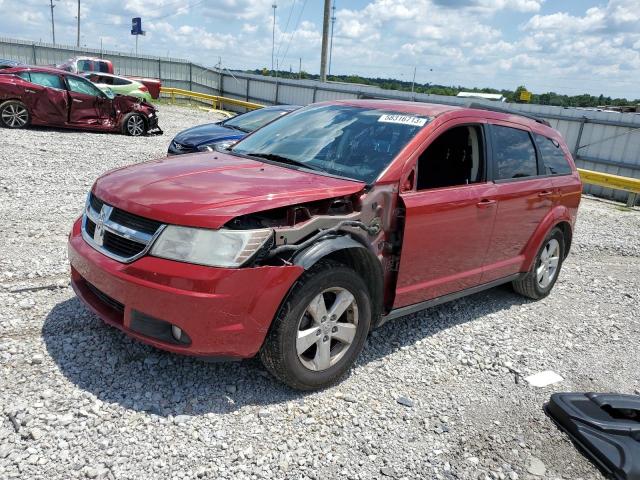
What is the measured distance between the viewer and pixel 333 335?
336 cm

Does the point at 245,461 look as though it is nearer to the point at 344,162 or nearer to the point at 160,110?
the point at 344,162

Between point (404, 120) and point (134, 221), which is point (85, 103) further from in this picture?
point (134, 221)

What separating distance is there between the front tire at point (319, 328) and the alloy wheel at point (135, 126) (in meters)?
12.7

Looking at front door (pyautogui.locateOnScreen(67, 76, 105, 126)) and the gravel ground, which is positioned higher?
front door (pyautogui.locateOnScreen(67, 76, 105, 126))

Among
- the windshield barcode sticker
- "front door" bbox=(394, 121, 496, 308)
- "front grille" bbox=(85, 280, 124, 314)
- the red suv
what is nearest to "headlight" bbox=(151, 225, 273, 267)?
the red suv

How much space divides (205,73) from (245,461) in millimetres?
32169

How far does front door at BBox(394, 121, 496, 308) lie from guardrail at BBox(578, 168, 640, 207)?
9.00 meters

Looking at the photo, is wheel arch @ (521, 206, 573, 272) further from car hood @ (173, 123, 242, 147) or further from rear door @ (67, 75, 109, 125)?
rear door @ (67, 75, 109, 125)

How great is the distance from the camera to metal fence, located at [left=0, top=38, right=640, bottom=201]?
13789 millimetres

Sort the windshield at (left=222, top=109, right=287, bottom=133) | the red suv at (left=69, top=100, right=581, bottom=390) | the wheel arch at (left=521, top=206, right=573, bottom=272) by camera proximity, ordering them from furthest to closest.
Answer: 1. the windshield at (left=222, top=109, right=287, bottom=133)
2. the wheel arch at (left=521, top=206, right=573, bottom=272)
3. the red suv at (left=69, top=100, right=581, bottom=390)

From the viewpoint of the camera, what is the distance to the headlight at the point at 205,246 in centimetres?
283

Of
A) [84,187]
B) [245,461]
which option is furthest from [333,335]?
[84,187]

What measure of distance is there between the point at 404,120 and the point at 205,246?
197 cm

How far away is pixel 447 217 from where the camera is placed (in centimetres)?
392
